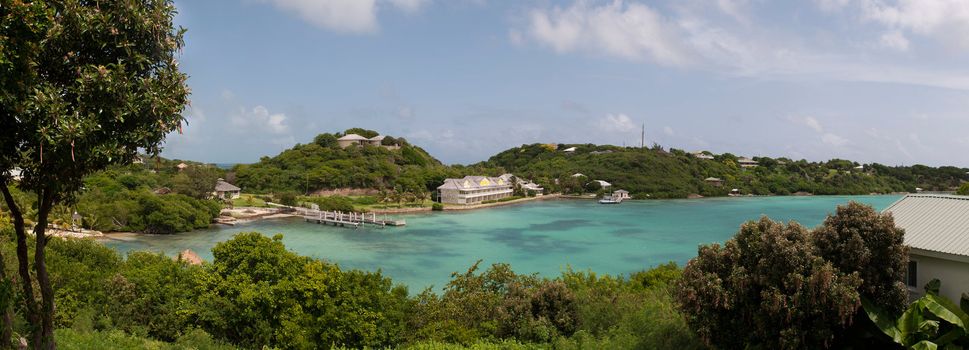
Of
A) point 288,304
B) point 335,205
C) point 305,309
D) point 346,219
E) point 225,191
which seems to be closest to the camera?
point 288,304

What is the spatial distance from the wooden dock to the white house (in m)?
35.7

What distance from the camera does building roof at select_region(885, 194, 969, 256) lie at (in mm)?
7904

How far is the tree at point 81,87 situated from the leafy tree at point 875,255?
826 cm

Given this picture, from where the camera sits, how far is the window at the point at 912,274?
27.1 ft

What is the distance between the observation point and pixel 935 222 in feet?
Answer: 28.2

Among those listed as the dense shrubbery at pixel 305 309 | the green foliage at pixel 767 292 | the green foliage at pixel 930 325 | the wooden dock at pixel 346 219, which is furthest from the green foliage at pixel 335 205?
the green foliage at pixel 930 325

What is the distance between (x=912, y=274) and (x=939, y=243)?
A: 0.64 m

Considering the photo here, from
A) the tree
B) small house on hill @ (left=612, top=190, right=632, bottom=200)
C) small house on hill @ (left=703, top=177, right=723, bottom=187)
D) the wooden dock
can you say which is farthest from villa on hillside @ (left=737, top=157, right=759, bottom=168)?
the tree

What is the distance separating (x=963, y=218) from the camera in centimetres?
849

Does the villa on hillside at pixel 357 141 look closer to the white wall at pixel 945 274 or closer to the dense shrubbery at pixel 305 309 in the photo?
the dense shrubbery at pixel 305 309

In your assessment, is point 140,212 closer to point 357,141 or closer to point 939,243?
point 939,243

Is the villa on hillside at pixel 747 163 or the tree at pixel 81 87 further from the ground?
the villa on hillside at pixel 747 163

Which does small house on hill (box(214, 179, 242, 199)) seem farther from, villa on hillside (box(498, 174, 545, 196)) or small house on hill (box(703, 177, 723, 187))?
small house on hill (box(703, 177, 723, 187))

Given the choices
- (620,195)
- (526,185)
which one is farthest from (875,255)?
(526,185)
